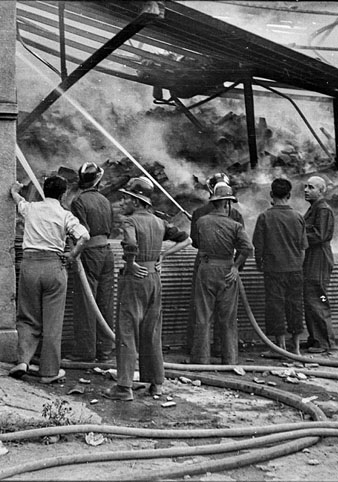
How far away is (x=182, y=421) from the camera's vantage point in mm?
6660

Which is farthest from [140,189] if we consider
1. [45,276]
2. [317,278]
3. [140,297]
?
[317,278]

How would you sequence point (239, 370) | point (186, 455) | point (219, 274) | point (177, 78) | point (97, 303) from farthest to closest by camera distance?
point (177, 78)
point (219, 274)
point (97, 303)
point (239, 370)
point (186, 455)

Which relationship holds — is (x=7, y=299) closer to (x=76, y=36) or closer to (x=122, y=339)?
(x=122, y=339)

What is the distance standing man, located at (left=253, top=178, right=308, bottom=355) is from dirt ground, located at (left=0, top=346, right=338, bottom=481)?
0.61 m

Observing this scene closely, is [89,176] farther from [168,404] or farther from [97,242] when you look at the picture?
[168,404]

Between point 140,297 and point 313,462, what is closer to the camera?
point 313,462

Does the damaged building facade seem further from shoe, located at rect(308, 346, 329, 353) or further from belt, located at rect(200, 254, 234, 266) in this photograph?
belt, located at rect(200, 254, 234, 266)

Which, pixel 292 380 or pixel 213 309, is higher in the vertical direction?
pixel 213 309

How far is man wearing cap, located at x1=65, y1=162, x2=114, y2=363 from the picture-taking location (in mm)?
8578

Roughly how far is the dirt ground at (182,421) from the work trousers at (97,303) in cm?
41

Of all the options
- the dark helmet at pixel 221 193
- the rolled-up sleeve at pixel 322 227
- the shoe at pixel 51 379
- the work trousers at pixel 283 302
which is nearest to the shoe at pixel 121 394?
the shoe at pixel 51 379

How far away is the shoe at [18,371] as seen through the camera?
743 centimetres

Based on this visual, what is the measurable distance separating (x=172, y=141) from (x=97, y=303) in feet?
9.67

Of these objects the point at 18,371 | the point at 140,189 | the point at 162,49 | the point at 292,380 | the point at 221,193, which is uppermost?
the point at 162,49
